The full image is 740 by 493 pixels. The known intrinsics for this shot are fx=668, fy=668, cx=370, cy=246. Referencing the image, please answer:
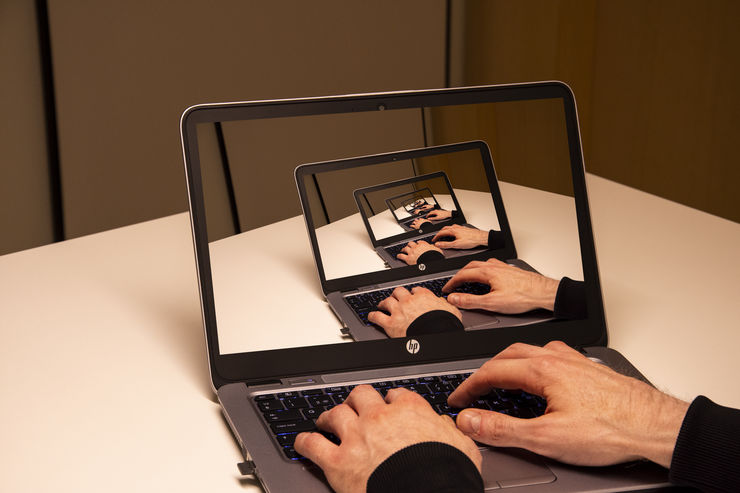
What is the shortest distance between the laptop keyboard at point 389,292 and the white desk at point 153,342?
0.31ft

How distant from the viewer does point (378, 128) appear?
0.88 meters

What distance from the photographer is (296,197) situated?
34.3 inches

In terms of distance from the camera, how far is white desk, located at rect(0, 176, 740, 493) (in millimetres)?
678

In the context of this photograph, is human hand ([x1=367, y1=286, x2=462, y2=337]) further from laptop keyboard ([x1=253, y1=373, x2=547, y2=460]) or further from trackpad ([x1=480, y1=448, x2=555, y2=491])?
trackpad ([x1=480, y1=448, x2=555, y2=491])

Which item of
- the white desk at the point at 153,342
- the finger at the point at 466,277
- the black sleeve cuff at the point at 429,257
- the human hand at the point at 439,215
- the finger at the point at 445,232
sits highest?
the human hand at the point at 439,215

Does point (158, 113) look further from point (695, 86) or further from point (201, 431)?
point (695, 86)

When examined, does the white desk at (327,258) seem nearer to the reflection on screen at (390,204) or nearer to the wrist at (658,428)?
the reflection on screen at (390,204)

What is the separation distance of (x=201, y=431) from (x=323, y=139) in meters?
0.39

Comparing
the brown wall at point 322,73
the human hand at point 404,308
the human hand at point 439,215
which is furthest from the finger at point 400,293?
the brown wall at point 322,73

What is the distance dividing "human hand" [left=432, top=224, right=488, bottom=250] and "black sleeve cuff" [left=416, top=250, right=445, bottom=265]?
0.05 feet

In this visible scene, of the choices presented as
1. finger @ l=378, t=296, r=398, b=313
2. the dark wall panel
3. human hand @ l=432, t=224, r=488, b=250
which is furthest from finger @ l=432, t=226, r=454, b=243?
the dark wall panel

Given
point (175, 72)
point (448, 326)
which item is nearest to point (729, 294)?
point (448, 326)

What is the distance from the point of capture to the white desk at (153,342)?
68 centimetres

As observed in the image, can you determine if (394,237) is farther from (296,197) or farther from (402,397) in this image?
(402,397)
